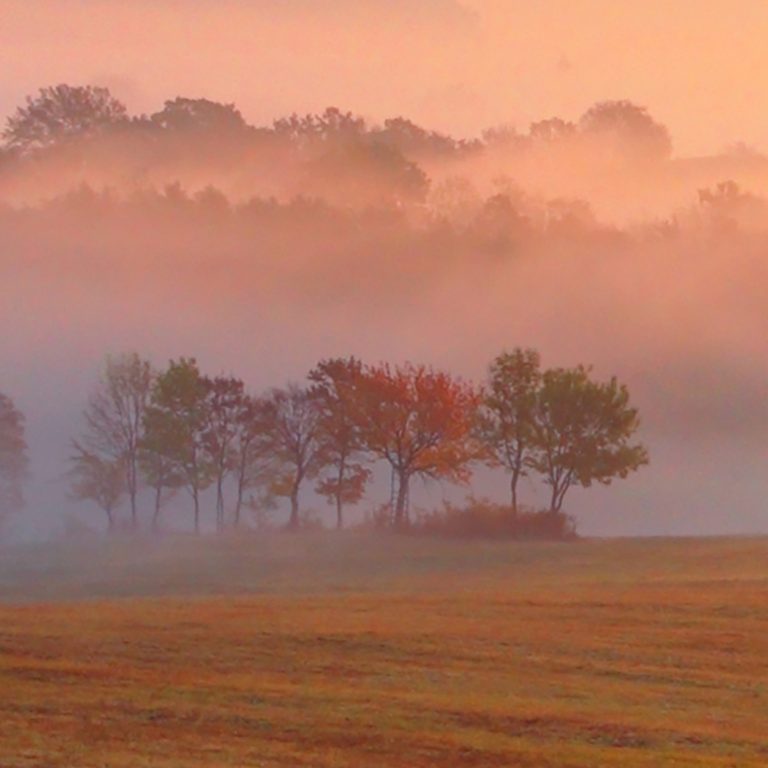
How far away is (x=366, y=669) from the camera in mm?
32500

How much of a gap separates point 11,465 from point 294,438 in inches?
1023

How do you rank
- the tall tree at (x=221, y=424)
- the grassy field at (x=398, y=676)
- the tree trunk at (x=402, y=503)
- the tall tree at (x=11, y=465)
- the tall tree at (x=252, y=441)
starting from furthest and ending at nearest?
the tall tree at (x=11, y=465) < the tall tree at (x=221, y=424) < the tall tree at (x=252, y=441) < the tree trunk at (x=402, y=503) < the grassy field at (x=398, y=676)

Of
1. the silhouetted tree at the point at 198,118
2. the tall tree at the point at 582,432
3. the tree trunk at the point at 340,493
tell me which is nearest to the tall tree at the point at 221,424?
the tree trunk at the point at 340,493

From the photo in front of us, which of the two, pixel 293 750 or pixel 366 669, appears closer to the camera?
pixel 293 750

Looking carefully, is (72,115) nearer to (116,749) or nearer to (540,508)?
(540,508)

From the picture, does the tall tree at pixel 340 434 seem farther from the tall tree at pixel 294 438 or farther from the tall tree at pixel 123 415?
the tall tree at pixel 123 415

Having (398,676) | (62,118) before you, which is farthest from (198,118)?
(398,676)

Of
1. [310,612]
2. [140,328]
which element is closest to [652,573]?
[310,612]

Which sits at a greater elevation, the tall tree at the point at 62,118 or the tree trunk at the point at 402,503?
the tall tree at the point at 62,118

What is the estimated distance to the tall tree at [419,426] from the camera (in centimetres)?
8975

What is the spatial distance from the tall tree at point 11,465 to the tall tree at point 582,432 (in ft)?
131

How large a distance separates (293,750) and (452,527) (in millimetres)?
59563

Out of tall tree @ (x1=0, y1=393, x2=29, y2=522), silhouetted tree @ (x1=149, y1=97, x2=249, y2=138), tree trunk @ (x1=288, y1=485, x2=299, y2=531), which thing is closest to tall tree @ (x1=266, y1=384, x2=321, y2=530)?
tree trunk @ (x1=288, y1=485, x2=299, y2=531)

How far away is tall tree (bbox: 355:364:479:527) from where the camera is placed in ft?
294
